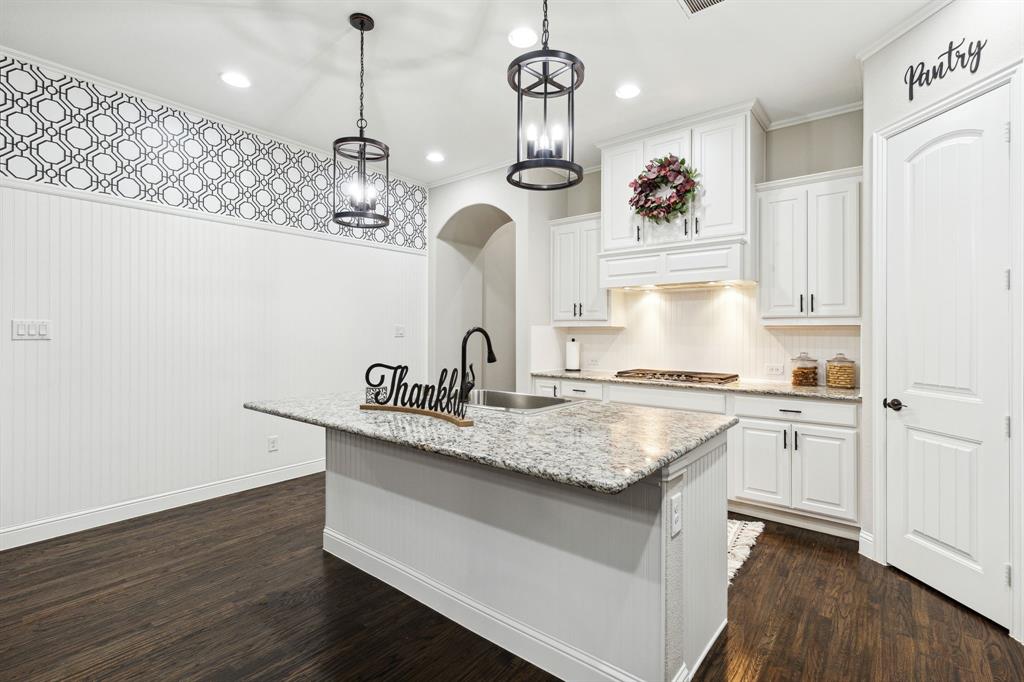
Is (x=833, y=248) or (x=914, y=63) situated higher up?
(x=914, y=63)

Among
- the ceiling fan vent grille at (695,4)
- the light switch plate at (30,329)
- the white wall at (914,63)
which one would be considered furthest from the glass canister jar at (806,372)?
the light switch plate at (30,329)

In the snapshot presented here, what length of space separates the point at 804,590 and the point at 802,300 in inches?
72.9

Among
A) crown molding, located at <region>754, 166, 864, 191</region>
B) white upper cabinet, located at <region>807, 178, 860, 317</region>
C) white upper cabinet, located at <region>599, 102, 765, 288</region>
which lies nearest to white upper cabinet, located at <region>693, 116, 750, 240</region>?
white upper cabinet, located at <region>599, 102, 765, 288</region>

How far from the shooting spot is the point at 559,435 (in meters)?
1.79

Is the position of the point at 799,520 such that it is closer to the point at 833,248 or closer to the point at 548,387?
the point at 833,248

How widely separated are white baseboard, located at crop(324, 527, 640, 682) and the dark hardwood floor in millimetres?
43

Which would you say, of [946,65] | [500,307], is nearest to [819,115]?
[946,65]

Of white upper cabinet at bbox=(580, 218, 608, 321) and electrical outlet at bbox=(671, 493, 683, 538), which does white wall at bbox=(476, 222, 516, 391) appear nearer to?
white upper cabinet at bbox=(580, 218, 608, 321)

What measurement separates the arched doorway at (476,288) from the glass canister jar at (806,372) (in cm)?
293

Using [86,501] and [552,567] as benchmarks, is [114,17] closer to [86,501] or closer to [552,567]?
[86,501]

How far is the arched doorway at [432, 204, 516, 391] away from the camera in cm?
538

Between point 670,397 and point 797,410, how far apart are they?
811 mm

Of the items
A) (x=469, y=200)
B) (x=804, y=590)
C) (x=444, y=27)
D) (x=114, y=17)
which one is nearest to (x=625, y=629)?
(x=804, y=590)

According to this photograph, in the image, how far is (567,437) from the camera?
A: 1.76 metres
